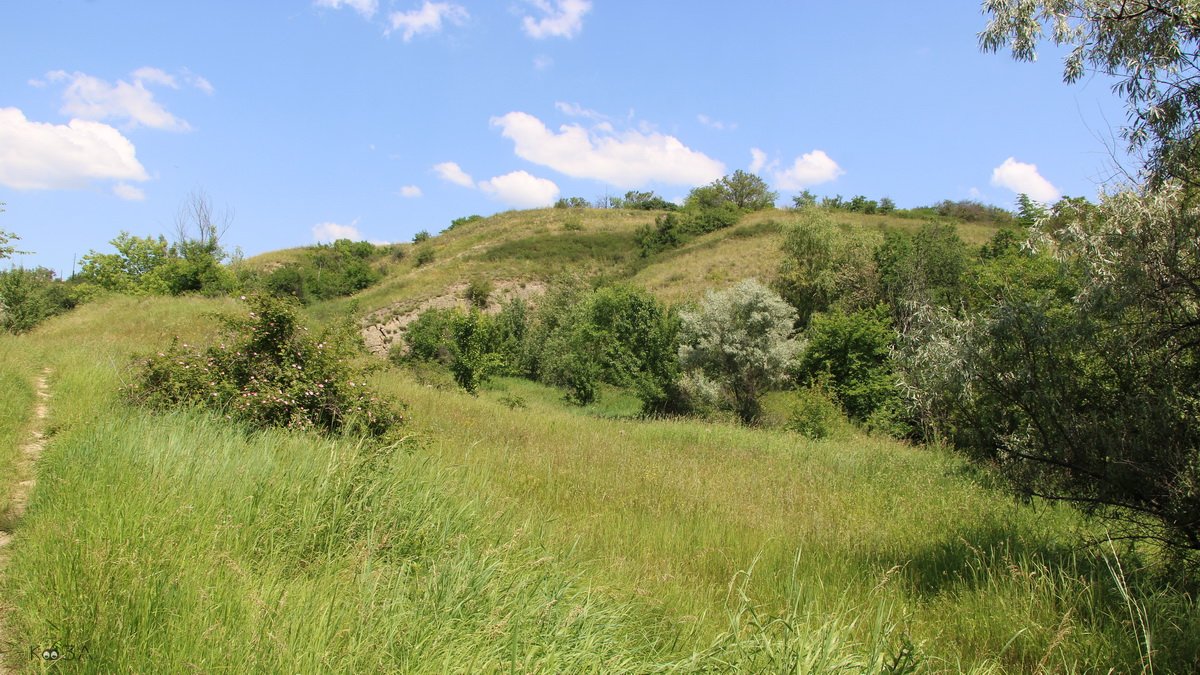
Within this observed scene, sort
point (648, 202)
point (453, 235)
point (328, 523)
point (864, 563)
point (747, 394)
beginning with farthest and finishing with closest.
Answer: point (648, 202), point (453, 235), point (747, 394), point (864, 563), point (328, 523)

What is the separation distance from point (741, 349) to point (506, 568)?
2328 centimetres

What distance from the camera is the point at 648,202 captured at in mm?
96125

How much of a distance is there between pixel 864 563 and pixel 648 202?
93600mm

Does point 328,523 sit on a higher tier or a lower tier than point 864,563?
higher

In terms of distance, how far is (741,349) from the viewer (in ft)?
85.0

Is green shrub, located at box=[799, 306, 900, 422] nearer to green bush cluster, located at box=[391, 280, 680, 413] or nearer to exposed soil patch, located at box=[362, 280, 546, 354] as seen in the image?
green bush cluster, located at box=[391, 280, 680, 413]

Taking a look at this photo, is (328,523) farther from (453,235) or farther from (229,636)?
(453,235)

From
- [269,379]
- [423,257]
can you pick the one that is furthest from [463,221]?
[269,379]

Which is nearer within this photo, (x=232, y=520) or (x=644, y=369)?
(x=232, y=520)

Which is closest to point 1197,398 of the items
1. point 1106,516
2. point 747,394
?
point 1106,516

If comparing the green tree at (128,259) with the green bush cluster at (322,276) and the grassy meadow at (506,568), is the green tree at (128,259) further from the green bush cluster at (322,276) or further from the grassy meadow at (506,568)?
the grassy meadow at (506,568)

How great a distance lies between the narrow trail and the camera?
2.77m

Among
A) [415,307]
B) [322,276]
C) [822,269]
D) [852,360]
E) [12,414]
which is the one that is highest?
[322,276]

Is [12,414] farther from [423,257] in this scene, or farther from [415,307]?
[423,257]
